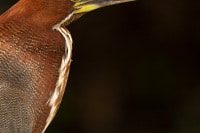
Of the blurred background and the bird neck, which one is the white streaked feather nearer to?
the bird neck

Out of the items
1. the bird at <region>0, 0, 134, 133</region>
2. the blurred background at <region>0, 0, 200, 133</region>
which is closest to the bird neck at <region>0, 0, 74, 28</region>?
the bird at <region>0, 0, 134, 133</region>

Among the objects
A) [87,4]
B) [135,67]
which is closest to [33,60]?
[87,4]

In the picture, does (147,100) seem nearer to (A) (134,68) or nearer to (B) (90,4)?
(A) (134,68)

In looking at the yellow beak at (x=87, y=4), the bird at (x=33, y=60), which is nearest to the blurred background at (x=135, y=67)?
the yellow beak at (x=87, y=4)

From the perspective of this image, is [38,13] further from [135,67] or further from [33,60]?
[135,67]

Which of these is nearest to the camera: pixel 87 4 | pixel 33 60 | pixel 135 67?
pixel 33 60

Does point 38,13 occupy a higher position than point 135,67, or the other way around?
point 38,13
